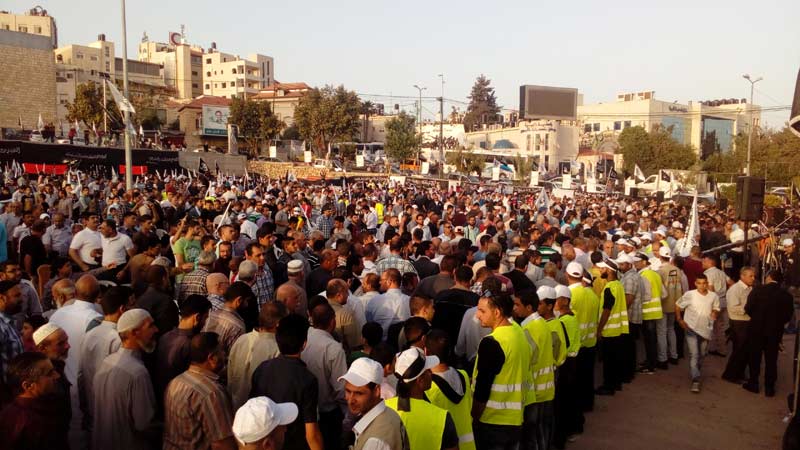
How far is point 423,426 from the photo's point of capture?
11.2ft

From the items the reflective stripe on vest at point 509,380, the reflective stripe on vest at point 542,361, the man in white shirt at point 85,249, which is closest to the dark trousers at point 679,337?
the reflective stripe on vest at point 542,361

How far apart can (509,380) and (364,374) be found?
1.74 meters

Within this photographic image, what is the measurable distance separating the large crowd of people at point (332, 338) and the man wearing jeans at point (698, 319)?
0.02m

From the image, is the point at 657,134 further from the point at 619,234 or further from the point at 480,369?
the point at 480,369

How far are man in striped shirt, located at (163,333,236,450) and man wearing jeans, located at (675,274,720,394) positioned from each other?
21.7ft

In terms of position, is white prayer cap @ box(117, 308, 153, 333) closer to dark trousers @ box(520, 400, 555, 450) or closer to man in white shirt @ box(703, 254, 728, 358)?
dark trousers @ box(520, 400, 555, 450)

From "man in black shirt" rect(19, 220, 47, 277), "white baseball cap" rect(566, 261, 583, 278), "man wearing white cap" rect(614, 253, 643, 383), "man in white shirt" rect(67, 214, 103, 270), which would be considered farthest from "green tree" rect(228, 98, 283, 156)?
"white baseball cap" rect(566, 261, 583, 278)

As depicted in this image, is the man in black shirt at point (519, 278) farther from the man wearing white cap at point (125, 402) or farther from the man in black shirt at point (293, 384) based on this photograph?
the man wearing white cap at point (125, 402)

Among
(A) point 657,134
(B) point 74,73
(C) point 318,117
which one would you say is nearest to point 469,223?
(C) point 318,117

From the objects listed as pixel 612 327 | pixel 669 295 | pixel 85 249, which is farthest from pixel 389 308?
pixel 85 249

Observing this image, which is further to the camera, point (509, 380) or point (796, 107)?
point (509, 380)

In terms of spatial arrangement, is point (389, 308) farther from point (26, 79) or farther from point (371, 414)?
point (26, 79)

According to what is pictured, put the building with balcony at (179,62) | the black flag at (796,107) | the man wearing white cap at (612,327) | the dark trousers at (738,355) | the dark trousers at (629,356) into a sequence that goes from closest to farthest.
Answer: the black flag at (796,107)
the man wearing white cap at (612,327)
the dark trousers at (629,356)
the dark trousers at (738,355)
the building with balcony at (179,62)

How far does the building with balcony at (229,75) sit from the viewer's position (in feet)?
315
